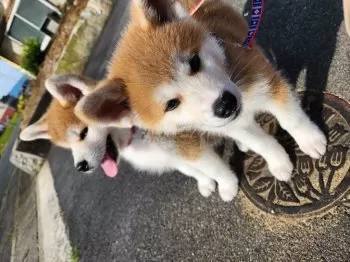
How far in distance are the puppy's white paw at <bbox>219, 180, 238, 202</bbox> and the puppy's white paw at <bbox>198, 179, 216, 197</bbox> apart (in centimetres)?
20

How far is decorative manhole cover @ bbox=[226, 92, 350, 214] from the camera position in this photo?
9.64 ft

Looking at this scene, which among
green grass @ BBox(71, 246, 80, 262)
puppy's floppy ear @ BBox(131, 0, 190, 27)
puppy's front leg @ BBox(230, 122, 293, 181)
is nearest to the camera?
puppy's floppy ear @ BBox(131, 0, 190, 27)

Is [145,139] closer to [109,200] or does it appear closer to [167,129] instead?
[167,129]

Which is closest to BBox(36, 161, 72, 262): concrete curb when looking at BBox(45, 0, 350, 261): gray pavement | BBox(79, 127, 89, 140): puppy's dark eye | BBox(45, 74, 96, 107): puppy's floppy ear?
BBox(45, 0, 350, 261): gray pavement

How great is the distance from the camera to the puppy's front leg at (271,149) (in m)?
3.15

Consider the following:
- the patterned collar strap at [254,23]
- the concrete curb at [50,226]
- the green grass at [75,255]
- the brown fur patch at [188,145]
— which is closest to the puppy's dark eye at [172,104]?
the brown fur patch at [188,145]

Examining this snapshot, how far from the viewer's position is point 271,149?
3205mm

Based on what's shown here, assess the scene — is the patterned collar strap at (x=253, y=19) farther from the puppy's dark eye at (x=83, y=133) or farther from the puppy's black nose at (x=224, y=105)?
the puppy's dark eye at (x=83, y=133)

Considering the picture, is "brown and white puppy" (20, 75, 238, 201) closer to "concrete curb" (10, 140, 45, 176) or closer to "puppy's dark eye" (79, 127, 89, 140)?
"puppy's dark eye" (79, 127, 89, 140)

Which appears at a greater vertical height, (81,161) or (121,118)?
(121,118)

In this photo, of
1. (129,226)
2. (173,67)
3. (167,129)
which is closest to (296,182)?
(167,129)

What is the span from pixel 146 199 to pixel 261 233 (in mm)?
1661

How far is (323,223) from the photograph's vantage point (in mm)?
2883

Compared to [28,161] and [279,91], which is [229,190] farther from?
[28,161]
